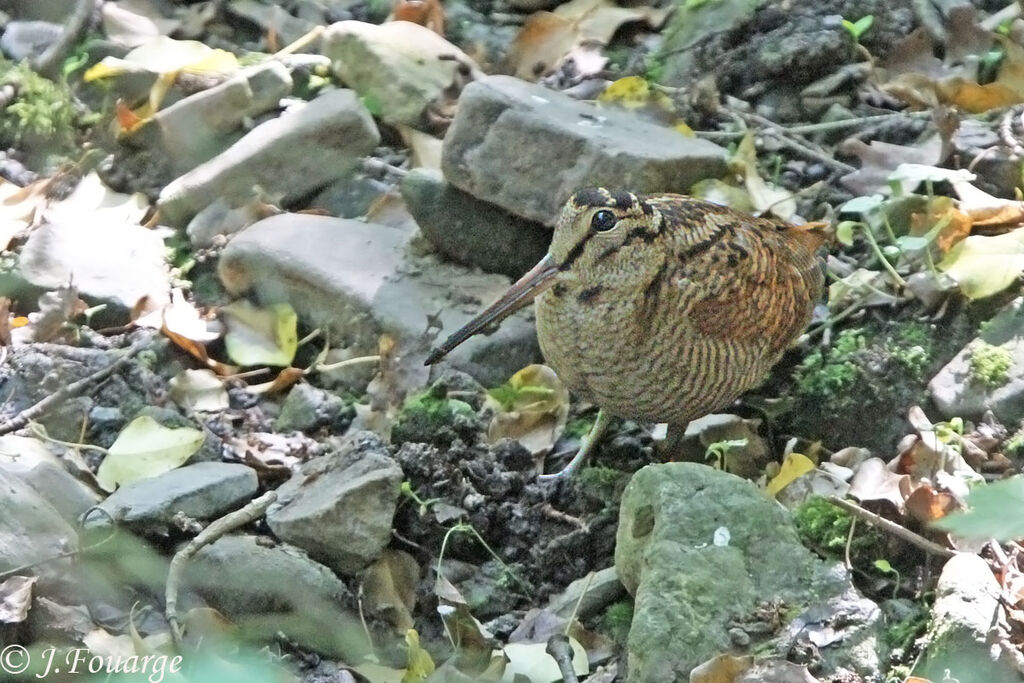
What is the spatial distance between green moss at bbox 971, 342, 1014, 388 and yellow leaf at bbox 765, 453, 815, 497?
58 cm

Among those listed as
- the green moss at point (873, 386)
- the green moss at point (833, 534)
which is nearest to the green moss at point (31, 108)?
the green moss at point (873, 386)

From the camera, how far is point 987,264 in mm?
3801

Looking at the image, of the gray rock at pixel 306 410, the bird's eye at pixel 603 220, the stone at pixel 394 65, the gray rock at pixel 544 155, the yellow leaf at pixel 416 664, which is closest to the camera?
the yellow leaf at pixel 416 664

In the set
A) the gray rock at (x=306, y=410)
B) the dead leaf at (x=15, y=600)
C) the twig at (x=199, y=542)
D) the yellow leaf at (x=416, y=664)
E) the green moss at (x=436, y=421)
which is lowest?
the gray rock at (x=306, y=410)

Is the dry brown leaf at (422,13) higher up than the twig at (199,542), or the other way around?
the dry brown leaf at (422,13)

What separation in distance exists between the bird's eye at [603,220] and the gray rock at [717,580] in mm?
730

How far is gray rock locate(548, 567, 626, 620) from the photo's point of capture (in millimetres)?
3205

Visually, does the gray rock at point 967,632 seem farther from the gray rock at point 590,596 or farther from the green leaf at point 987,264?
the green leaf at point 987,264

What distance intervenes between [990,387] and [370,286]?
209 cm

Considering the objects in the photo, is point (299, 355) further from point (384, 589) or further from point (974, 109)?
point (974, 109)

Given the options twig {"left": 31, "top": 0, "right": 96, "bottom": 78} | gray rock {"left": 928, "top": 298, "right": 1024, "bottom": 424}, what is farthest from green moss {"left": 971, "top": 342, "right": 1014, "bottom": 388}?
twig {"left": 31, "top": 0, "right": 96, "bottom": 78}

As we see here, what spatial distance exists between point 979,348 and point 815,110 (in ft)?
5.06

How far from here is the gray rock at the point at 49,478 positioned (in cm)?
321

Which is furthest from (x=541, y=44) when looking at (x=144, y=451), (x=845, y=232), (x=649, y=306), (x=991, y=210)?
(x=144, y=451)
